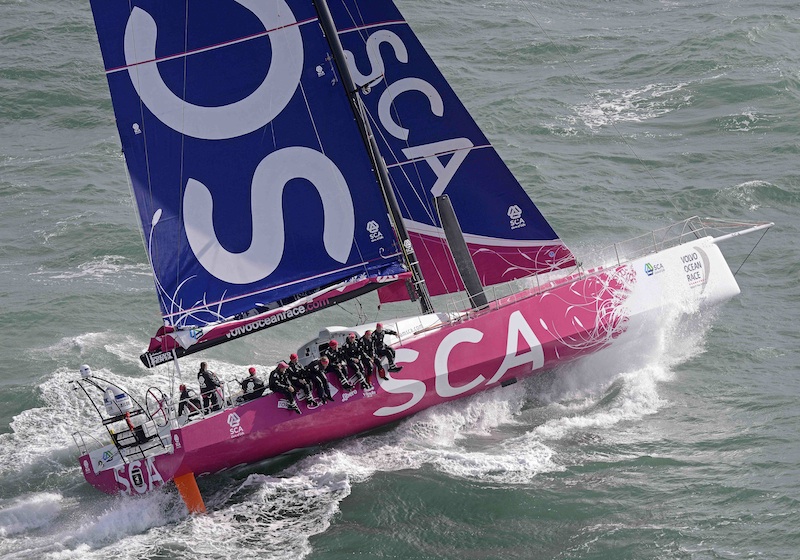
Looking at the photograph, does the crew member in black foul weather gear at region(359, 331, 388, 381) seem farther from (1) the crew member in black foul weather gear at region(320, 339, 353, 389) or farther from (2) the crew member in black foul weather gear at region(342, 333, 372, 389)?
(1) the crew member in black foul weather gear at region(320, 339, 353, 389)

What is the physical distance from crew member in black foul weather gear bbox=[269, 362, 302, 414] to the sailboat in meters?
0.14


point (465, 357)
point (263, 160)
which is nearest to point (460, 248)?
point (465, 357)

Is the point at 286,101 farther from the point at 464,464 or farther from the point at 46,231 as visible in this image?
the point at 46,231

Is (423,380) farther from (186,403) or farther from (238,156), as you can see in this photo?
(238,156)

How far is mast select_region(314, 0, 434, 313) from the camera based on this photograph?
16.8m

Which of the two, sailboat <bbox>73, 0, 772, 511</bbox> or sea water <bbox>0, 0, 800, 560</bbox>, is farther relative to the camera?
sailboat <bbox>73, 0, 772, 511</bbox>

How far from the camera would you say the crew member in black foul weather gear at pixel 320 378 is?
55.3 ft

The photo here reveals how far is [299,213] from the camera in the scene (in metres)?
17.3

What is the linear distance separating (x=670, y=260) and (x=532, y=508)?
6289 mm

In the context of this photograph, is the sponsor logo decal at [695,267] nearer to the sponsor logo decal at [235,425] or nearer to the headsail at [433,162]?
the headsail at [433,162]

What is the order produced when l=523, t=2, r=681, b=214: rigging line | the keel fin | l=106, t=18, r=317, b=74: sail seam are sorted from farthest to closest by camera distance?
l=523, t=2, r=681, b=214: rigging line < l=106, t=18, r=317, b=74: sail seam < the keel fin

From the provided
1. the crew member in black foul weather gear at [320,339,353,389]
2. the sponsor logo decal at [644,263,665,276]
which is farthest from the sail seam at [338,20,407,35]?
the sponsor logo decal at [644,263,665,276]

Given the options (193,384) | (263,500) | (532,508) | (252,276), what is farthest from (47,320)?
(532,508)

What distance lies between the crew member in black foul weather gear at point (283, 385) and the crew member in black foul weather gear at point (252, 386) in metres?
0.28
